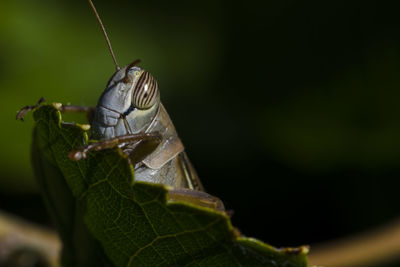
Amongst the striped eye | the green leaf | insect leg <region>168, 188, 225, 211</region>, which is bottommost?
insect leg <region>168, 188, 225, 211</region>

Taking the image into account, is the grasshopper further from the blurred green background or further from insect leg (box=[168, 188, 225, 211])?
the blurred green background

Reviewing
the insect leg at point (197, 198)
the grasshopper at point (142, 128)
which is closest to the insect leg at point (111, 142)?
the grasshopper at point (142, 128)

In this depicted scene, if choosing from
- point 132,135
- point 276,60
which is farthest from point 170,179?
point 276,60

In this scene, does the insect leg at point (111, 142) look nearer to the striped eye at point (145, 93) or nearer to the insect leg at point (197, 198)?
the striped eye at point (145, 93)

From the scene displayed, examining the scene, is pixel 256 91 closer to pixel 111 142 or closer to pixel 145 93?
pixel 145 93

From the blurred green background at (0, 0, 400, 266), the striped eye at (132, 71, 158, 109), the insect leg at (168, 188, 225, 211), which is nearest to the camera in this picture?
the insect leg at (168, 188, 225, 211)

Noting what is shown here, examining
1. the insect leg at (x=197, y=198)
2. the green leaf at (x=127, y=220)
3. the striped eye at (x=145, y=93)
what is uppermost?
the striped eye at (x=145, y=93)

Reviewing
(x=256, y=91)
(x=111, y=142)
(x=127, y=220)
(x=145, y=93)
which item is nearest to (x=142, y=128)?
(x=145, y=93)

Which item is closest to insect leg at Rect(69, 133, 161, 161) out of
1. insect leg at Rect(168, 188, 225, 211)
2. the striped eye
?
the striped eye
